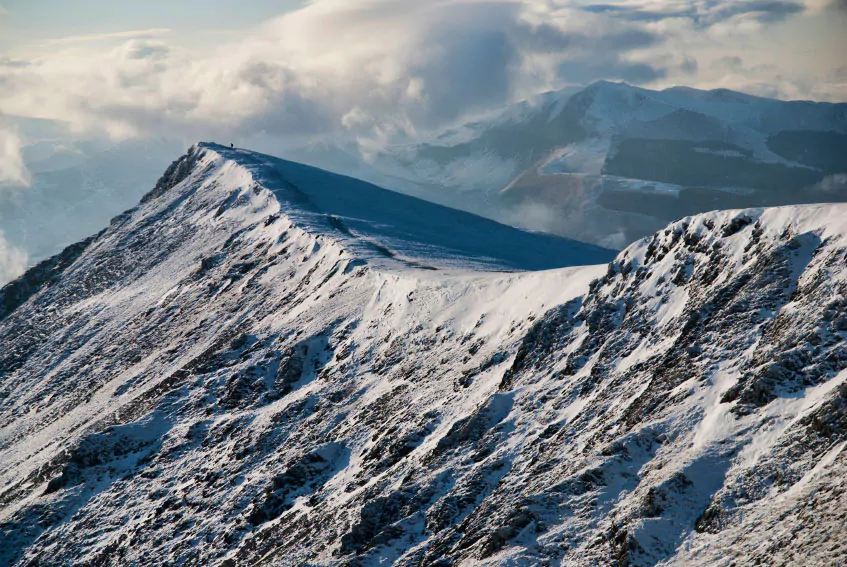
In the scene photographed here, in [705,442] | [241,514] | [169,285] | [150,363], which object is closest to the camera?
[705,442]

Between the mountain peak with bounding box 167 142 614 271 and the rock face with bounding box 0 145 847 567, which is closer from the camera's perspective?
the rock face with bounding box 0 145 847 567

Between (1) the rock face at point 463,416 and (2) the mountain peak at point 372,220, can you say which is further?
(2) the mountain peak at point 372,220

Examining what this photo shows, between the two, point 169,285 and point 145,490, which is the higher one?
point 169,285

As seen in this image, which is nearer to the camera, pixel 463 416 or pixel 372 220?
pixel 463 416

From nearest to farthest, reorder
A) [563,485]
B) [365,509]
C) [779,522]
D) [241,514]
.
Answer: [779,522] → [563,485] → [365,509] → [241,514]

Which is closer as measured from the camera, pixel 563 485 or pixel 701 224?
pixel 563 485

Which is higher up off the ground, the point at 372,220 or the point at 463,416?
the point at 372,220

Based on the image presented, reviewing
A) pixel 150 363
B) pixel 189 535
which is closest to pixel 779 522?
pixel 189 535

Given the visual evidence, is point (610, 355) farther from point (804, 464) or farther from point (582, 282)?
point (804, 464)
